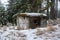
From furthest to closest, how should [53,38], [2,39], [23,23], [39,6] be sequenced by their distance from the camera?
[39,6], [23,23], [2,39], [53,38]

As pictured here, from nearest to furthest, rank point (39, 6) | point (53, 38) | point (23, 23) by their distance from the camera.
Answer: point (53, 38) < point (23, 23) < point (39, 6)

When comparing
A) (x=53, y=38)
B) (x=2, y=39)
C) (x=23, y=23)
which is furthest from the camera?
(x=23, y=23)

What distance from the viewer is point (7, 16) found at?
1092cm

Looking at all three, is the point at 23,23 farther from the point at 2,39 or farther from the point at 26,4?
the point at 26,4

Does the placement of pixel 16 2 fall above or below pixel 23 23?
above

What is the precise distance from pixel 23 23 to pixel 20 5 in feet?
12.5

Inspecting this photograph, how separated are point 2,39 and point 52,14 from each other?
17.0ft

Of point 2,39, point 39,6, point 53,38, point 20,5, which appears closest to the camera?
point 53,38

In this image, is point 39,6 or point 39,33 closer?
point 39,33

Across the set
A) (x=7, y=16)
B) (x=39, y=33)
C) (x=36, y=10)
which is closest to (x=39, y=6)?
(x=36, y=10)

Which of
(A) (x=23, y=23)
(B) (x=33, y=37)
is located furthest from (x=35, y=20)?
(B) (x=33, y=37)

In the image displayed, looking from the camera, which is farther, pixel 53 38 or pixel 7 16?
pixel 7 16

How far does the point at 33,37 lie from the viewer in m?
4.45

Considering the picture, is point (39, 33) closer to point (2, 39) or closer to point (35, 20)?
point (2, 39)
